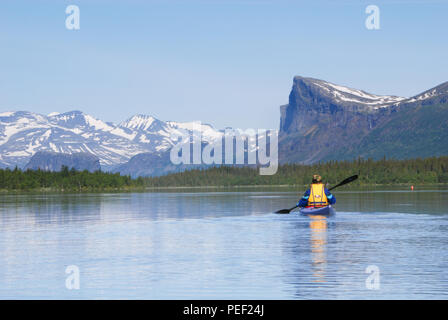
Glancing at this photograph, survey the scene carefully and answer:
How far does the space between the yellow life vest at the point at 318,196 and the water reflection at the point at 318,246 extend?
1660 millimetres

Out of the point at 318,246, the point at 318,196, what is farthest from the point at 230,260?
the point at 318,196

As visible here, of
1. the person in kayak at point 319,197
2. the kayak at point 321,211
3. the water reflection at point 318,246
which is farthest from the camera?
the person in kayak at point 319,197

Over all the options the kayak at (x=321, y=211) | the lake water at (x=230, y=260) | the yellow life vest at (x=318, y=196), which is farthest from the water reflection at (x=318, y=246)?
the yellow life vest at (x=318, y=196)

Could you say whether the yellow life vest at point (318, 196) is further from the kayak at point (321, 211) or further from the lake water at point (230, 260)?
the lake water at point (230, 260)

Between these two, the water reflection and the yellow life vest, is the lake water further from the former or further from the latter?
the yellow life vest

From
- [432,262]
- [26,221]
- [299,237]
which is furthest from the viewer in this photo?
[26,221]

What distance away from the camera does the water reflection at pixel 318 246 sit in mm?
30597

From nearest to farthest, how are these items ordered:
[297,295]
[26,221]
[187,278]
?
[297,295] < [187,278] < [26,221]

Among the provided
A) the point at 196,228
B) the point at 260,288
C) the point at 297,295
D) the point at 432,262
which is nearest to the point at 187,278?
the point at 260,288

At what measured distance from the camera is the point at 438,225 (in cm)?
5447

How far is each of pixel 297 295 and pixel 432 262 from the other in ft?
34.6

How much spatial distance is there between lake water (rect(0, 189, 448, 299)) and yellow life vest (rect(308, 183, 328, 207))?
229 inches

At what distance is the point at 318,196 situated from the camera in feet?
216
